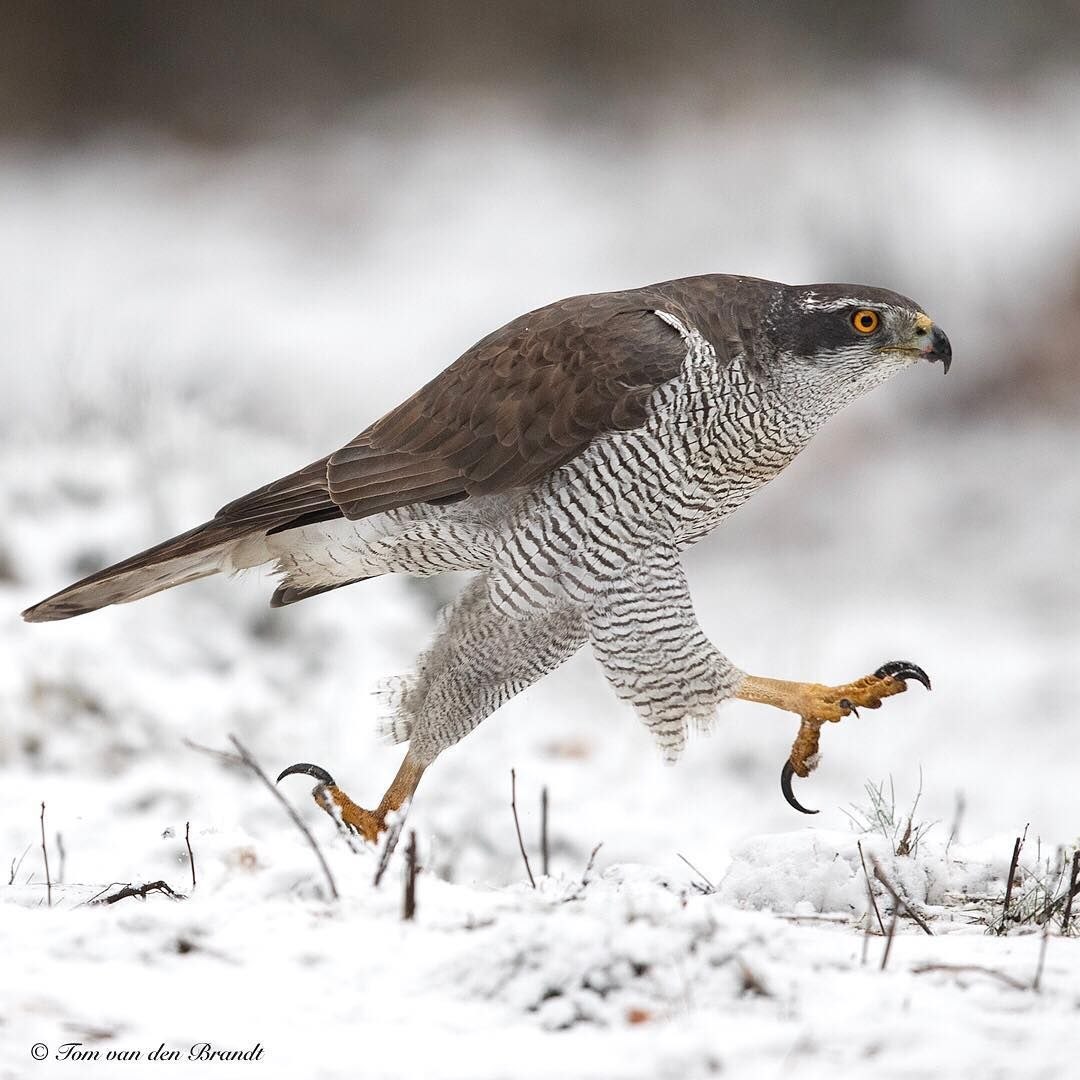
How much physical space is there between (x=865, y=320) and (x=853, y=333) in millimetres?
61

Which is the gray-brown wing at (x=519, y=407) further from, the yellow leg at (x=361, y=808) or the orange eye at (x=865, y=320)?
the yellow leg at (x=361, y=808)

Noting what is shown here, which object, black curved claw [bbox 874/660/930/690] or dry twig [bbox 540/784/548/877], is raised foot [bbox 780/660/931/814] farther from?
dry twig [bbox 540/784/548/877]

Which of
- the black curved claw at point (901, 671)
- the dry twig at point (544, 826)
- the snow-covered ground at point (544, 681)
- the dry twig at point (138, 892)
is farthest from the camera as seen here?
the black curved claw at point (901, 671)

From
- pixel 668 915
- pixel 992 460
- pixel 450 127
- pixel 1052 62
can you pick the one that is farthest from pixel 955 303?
pixel 668 915

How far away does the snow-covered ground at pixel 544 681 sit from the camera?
235 centimetres

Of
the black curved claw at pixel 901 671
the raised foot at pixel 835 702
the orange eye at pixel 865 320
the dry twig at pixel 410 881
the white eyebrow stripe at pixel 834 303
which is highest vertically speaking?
the white eyebrow stripe at pixel 834 303

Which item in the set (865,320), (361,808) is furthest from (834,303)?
(361,808)

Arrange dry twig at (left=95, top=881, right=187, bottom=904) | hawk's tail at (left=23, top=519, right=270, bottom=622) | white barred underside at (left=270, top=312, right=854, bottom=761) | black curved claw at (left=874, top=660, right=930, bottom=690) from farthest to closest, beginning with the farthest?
hawk's tail at (left=23, top=519, right=270, bottom=622), black curved claw at (left=874, top=660, right=930, bottom=690), white barred underside at (left=270, top=312, right=854, bottom=761), dry twig at (left=95, top=881, right=187, bottom=904)

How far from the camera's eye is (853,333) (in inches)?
164

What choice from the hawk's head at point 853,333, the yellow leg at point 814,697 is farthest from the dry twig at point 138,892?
the hawk's head at point 853,333

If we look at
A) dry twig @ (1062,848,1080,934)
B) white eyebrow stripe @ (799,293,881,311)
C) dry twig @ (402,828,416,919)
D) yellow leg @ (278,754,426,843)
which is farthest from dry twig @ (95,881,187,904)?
white eyebrow stripe @ (799,293,881,311)

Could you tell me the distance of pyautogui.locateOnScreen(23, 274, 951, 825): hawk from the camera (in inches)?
157

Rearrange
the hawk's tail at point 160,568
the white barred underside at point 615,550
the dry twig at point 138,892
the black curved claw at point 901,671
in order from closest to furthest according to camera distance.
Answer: the dry twig at point 138,892
the white barred underside at point 615,550
the black curved claw at point 901,671
the hawk's tail at point 160,568

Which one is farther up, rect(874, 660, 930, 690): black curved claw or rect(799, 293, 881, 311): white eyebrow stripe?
rect(799, 293, 881, 311): white eyebrow stripe
